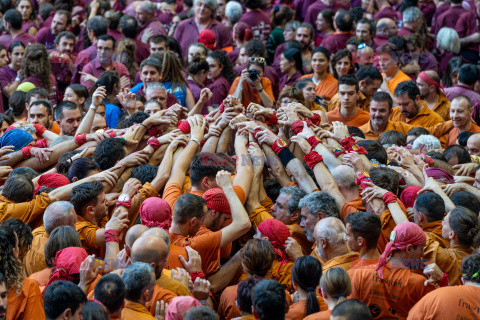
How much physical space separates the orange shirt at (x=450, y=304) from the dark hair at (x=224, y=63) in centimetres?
617

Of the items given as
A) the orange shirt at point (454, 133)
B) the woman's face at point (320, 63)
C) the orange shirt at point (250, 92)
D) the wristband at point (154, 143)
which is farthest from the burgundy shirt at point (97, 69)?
the orange shirt at point (454, 133)

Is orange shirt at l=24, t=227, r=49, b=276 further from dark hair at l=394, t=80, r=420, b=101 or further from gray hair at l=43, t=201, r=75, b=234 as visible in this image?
dark hair at l=394, t=80, r=420, b=101

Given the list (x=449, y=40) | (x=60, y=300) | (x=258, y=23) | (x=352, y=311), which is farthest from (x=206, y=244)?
(x=449, y=40)

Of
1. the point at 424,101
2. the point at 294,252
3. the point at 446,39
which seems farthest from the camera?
the point at 446,39

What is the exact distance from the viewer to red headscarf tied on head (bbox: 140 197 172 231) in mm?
6330

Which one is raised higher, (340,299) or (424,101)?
(340,299)

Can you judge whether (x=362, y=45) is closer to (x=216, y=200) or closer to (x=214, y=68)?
(x=214, y=68)

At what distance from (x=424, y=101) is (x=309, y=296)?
545cm

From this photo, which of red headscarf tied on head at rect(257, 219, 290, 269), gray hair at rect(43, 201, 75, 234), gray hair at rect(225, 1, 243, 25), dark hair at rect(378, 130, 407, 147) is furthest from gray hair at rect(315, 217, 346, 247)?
gray hair at rect(225, 1, 243, 25)

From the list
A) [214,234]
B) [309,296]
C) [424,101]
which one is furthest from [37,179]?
[424,101]

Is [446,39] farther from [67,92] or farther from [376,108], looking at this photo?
[67,92]

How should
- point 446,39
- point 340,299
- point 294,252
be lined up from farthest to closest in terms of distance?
point 446,39, point 294,252, point 340,299

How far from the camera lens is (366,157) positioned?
757 cm

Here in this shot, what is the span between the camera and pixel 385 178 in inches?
282
